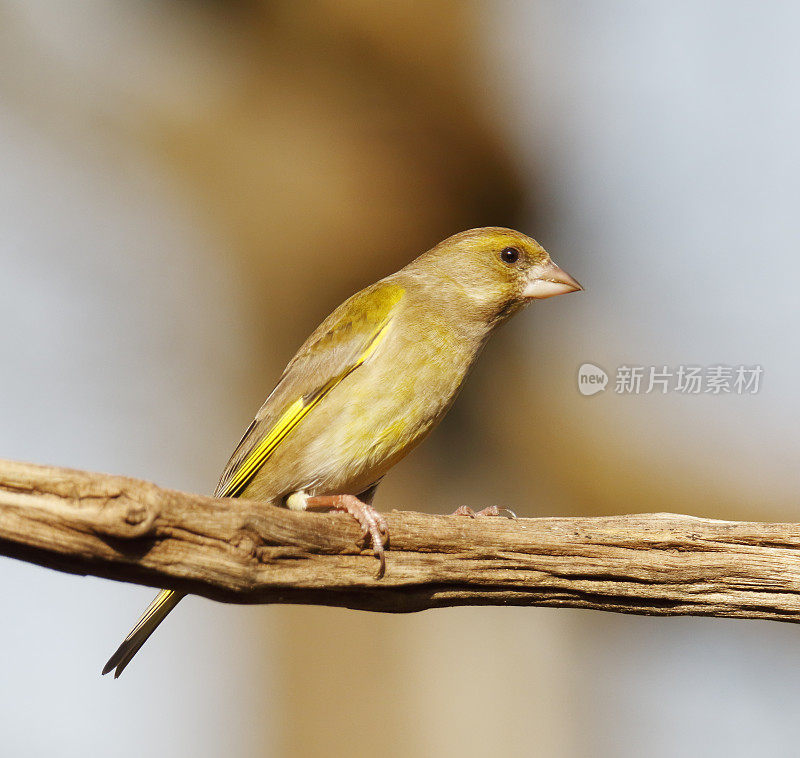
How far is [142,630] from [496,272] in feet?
7.53

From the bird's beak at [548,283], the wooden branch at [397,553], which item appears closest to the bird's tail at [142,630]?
the wooden branch at [397,553]

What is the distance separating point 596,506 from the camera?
7.54 m

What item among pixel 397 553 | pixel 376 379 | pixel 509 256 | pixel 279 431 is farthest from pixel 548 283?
pixel 397 553

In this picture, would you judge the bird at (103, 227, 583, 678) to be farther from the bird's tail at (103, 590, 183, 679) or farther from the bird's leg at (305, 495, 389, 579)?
the bird's leg at (305, 495, 389, 579)

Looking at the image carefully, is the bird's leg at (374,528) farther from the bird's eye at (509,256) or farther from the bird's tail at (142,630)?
the bird's eye at (509,256)

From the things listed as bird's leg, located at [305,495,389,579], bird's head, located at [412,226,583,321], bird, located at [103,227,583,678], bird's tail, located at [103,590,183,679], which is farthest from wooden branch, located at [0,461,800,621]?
bird's head, located at [412,226,583,321]

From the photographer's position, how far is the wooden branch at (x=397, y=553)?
2428 mm

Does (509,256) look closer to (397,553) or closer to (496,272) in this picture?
(496,272)

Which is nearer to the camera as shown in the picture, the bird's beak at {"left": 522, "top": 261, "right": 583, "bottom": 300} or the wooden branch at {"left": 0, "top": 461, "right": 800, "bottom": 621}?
the wooden branch at {"left": 0, "top": 461, "right": 800, "bottom": 621}

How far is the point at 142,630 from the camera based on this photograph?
141 inches

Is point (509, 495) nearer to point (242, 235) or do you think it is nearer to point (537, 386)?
point (537, 386)

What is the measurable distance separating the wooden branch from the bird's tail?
0.85 meters

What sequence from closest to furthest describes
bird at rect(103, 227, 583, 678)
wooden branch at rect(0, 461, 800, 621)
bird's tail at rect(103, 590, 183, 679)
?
1. wooden branch at rect(0, 461, 800, 621)
2. bird's tail at rect(103, 590, 183, 679)
3. bird at rect(103, 227, 583, 678)

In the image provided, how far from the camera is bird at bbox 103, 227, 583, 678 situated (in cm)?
385
